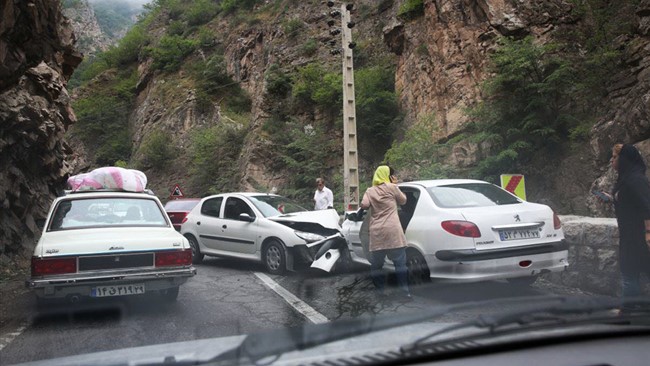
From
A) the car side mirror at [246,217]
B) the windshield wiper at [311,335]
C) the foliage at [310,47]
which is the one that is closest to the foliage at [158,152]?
the foliage at [310,47]

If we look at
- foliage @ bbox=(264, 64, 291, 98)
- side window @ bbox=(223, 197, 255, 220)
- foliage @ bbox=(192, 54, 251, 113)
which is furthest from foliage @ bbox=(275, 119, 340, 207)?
side window @ bbox=(223, 197, 255, 220)

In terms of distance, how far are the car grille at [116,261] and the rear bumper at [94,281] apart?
0.27 feet

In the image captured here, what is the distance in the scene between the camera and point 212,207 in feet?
36.8

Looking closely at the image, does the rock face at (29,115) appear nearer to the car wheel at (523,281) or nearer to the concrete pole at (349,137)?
the concrete pole at (349,137)

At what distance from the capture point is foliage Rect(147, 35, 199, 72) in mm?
48031

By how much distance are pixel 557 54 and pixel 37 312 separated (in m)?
14.6

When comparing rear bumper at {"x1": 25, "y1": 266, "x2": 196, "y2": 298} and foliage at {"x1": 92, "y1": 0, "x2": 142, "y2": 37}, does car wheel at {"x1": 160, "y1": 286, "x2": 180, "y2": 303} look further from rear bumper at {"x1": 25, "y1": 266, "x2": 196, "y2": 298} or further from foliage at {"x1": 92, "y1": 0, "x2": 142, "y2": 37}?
foliage at {"x1": 92, "y1": 0, "x2": 142, "y2": 37}

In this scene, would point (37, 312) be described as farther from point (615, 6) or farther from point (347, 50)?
point (615, 6)

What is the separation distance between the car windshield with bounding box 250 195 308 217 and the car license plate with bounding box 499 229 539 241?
4809 mm

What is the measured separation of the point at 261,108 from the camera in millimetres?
32219

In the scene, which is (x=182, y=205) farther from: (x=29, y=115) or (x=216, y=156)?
(x=216, y=156)

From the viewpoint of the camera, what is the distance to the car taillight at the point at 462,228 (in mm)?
6459

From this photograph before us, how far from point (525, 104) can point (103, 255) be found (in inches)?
499

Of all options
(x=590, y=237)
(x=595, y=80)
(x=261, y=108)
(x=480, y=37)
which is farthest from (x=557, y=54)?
(x=261, y=108)
